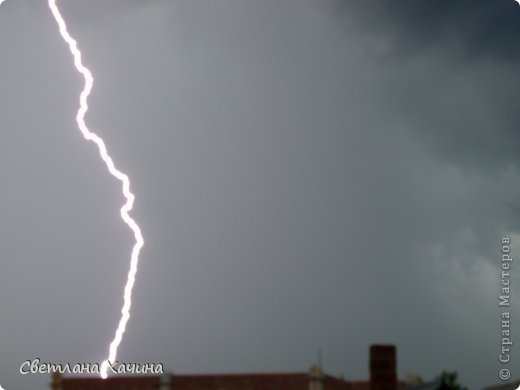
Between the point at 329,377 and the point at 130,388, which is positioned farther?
the point at 329,377

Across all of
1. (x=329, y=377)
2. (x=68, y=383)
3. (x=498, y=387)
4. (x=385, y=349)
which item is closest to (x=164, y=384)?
(x=68, y=383)

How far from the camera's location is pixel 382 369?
23000 mm

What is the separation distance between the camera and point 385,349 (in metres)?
23.1

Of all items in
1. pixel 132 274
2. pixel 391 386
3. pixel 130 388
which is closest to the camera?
pixel 391 386

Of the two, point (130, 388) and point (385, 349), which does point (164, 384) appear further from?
point (385, 349)

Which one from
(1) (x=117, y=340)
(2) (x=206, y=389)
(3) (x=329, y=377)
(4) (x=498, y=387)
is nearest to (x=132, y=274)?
(1) (x=117, y=340)

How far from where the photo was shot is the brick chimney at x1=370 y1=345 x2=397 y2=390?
22969mm

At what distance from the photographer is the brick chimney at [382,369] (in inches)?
904

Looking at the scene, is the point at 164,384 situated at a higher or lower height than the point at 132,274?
lower

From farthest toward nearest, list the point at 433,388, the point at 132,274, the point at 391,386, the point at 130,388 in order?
the point at 132,274 → the point at 130,388 → the point at 433,388 → the point at 391,386

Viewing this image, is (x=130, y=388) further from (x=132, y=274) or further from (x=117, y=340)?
(x=132, y=274)

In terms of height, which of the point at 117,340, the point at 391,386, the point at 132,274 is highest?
the point at 132,274

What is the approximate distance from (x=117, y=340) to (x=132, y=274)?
101 inches

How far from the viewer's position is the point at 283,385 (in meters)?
29.8
